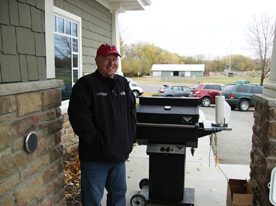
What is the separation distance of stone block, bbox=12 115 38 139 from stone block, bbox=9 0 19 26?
0.77 meters

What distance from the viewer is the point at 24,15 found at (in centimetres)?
222

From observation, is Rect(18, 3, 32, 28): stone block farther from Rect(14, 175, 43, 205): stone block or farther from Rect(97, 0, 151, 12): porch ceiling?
Rect(97, 0, 151, 12): porch ceiling

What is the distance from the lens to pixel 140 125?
3.15 m

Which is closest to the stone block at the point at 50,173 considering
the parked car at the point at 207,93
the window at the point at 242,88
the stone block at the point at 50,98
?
the stone block at the point at 50,98

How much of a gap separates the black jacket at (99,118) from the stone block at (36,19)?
1.95 feet

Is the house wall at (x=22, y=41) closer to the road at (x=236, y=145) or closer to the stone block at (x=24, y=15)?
the stone block at (x=24, y=15)

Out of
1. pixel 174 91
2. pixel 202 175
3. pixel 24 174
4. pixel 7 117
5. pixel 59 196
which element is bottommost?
pixel 202 175

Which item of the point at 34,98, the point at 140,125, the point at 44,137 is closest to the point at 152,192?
the point at 140,125

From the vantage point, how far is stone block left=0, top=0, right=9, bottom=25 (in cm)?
195

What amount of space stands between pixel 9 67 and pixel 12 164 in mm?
742

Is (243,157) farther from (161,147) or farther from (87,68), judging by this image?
(87,68)

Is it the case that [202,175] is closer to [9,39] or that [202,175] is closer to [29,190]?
[29,190]

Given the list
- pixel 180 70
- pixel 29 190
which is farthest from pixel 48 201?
pixel 180 70

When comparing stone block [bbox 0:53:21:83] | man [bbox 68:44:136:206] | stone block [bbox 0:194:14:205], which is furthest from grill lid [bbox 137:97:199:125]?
stone block [bbox 0:194:14:205]
